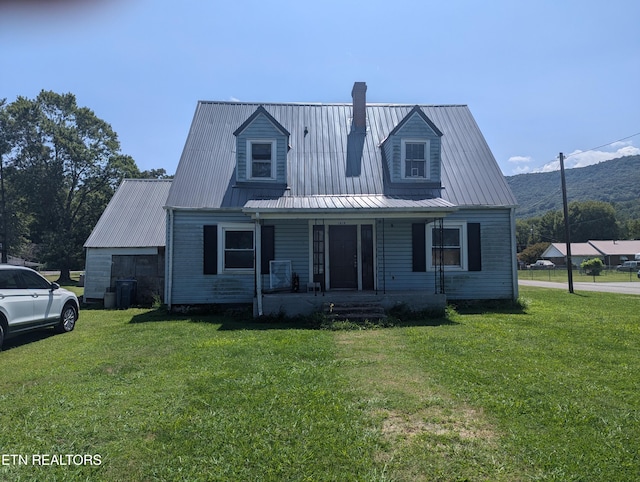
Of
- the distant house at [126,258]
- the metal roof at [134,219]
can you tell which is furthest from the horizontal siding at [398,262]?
the metal roof at [134,219]

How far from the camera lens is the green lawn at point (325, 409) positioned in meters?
3.19

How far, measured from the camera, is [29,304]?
8.15 metres

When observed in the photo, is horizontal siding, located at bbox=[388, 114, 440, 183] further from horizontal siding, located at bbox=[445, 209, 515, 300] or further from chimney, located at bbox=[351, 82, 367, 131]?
chimney, located at bbox=[351, 82, 367, 131]

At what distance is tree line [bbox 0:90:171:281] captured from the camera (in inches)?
1300

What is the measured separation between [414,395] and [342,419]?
3.67ft

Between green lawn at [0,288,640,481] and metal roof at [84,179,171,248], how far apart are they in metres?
8.06

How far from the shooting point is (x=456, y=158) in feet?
46.0

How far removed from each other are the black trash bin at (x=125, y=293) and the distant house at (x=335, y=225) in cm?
329

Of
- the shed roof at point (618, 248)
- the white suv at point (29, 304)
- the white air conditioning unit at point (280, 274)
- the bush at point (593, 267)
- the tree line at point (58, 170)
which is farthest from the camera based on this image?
the shed roof at point (618, 248)

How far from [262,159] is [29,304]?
7.43 meters

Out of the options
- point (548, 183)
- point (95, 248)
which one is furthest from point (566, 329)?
point (548, 183)

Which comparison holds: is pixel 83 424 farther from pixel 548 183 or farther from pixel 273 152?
pixel 548 183

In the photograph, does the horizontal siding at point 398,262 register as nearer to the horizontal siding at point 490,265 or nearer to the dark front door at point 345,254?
the dark front door at point 345,254

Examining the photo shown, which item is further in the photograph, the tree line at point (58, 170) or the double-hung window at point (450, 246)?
the tree line at point (58, 170)
